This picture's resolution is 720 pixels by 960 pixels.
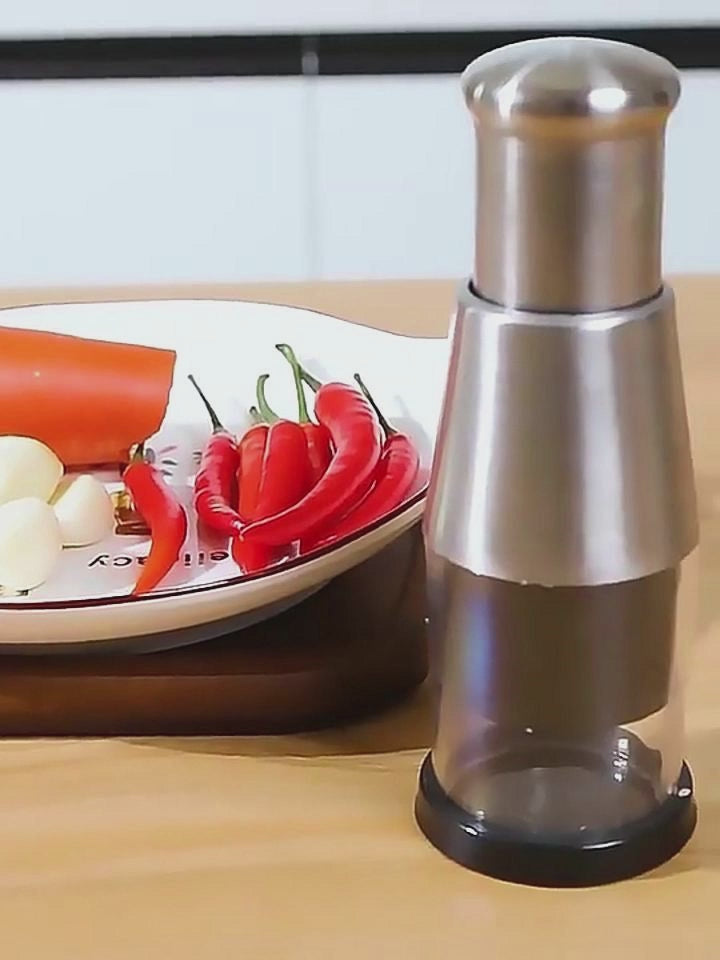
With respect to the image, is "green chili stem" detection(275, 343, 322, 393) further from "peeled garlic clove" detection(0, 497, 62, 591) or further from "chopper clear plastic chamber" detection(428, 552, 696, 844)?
"chopper clear plastic chamber" detection(428, 552, 696, 844)

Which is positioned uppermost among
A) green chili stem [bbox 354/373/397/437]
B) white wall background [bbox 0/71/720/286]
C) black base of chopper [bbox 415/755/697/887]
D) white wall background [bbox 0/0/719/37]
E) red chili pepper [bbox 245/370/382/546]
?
white wall background [bbox 0/0/719/37]

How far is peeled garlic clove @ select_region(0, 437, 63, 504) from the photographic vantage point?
2.40 feet

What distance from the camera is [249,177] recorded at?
1.78m

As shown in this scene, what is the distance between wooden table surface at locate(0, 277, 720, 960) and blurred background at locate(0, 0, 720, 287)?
47.9 inches

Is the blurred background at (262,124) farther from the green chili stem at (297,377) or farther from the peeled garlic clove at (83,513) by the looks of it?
the peeled garlic clove at (83,513)

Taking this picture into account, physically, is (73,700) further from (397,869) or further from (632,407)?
(632,407)

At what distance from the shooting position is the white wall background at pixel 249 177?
5.79ft

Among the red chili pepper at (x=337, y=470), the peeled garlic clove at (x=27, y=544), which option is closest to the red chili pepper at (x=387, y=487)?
the red chili pepper at (x=337, y=470)

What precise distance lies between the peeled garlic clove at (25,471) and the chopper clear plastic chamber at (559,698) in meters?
0.26

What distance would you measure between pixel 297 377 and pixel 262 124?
978mm

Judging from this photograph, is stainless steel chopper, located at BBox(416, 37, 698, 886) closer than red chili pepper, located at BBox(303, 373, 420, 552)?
Yes

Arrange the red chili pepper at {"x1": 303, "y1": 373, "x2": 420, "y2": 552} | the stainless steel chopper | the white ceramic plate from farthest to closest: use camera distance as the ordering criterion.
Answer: the red chili pepper at {"x1": 303, "y1": 373, "x2": 420, "y2": 552}
the white ceramic plate
the stainless steel chopper

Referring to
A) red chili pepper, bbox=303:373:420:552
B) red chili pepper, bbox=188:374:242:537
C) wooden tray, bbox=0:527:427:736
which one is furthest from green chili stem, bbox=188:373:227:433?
wooden tray, bbox=0:527:427:736

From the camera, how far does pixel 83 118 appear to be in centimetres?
177
